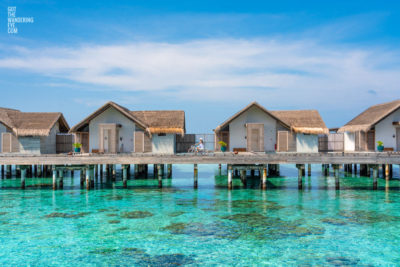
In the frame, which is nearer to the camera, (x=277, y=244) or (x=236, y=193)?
(x=277, y=244)

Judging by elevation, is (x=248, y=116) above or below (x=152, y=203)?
above

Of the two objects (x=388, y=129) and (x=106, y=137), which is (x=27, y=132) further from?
(x=388, y=129)

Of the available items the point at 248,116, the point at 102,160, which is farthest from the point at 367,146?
the point at 102,160

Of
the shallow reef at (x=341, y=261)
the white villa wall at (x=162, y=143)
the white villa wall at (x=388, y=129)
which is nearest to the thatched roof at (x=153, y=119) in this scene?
the white villa wall at (x=162, y=143)

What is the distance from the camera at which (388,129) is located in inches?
1183

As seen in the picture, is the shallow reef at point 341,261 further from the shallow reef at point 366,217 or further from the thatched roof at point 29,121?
the thatched roof at point 29,121

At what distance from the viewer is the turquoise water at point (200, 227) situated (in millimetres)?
13789

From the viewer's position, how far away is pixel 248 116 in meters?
29.4

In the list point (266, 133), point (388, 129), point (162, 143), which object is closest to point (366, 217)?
point (266, 133)

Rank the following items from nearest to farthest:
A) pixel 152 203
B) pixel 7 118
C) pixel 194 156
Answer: pixel 152 203 < pixel 194 156 < pixel 7 118

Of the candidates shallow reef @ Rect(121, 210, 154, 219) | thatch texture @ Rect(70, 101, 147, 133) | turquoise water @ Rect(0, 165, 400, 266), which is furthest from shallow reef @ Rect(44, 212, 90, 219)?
thatch texture @ Rect(70, 101, 147, 133)

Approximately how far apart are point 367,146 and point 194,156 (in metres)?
14.6

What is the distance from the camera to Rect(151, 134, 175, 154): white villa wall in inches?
1168

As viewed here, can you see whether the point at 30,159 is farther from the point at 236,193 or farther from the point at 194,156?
the point at 236,193
